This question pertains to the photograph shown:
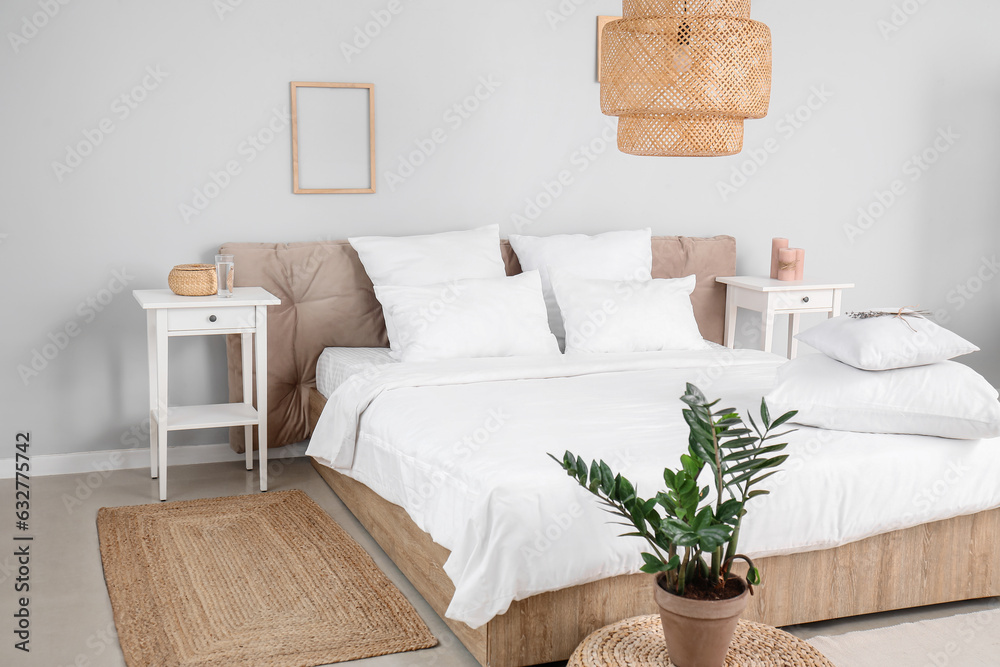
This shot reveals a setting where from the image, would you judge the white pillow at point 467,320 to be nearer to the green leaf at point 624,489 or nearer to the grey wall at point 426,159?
the grey wall at point 426,159

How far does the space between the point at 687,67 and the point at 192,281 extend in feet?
6.37

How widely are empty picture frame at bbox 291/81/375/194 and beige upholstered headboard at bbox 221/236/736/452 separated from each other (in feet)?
0.85

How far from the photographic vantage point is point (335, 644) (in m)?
2.24

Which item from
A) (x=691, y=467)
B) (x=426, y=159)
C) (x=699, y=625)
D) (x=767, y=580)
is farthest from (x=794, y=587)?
(x=426, y=159)

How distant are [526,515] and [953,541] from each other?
125 centimetres

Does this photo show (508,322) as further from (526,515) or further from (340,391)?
(526,515)

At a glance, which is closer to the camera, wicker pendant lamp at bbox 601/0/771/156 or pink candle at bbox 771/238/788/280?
wicker pendant lamp at bbox 601/0/771/156

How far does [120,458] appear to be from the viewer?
12.0ft

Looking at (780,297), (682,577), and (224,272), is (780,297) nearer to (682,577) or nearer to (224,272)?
(224,272)

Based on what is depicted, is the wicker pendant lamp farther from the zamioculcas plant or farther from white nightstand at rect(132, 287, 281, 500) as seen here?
white nightstand at rect(132, 287, 281, 500)

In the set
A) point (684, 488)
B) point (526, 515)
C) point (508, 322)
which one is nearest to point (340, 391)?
point (508, 322)

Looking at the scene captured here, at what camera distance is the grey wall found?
3.48 meters

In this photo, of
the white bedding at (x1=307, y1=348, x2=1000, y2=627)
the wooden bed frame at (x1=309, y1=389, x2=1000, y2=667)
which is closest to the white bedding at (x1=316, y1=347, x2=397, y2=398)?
the white bedding at (x1=307, y1=348, x2=1000, y2=627)

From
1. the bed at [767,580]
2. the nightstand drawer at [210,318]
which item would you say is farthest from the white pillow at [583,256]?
the nightstand drawer at [210,318]
